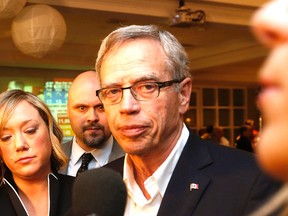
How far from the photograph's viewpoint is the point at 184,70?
139 centimetres

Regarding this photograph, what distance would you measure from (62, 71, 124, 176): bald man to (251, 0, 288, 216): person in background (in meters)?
2.08

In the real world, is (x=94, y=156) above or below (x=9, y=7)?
below

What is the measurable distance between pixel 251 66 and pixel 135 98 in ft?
29.6

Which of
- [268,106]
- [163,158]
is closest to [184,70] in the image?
[163,158]

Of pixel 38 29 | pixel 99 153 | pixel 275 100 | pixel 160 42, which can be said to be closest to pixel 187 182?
pixel 160 42

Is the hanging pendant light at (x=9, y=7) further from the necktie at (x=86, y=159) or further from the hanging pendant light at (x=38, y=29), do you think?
the necktie at (x=86, y=159)

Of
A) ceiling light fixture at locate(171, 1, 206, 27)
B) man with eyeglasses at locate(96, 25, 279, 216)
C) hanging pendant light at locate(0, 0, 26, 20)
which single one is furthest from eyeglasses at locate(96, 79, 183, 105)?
ceiling light fixture at locate(171, 1, 206, 27)

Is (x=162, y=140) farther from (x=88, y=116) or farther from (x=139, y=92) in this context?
(x=88, y=116)

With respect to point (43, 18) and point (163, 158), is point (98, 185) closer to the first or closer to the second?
point (163, 158)

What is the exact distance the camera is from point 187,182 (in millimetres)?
1298

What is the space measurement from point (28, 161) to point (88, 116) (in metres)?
0.76

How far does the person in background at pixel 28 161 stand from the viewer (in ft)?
5.75

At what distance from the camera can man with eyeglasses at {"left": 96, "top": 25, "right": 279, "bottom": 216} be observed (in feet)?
4.09

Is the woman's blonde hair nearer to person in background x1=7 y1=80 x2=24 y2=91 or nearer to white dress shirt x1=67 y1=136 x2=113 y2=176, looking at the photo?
white dress shirt x1=67 y1=136 x2=113 y2=176
